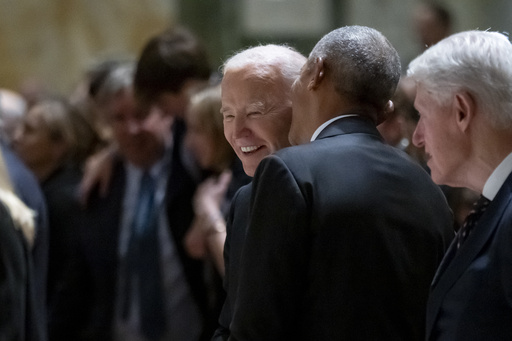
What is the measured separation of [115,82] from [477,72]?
11.3 feet

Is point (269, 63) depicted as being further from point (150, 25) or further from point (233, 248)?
point (150, 25)

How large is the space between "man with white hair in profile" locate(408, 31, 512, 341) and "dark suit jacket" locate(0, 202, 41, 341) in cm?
209

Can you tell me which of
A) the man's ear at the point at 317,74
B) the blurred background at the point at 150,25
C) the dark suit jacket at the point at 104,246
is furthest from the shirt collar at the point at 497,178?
the blurred background at the point at 150,25

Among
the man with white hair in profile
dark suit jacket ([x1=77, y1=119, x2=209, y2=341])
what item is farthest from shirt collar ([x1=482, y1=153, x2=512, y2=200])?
dark suit jacket ([x1=77, y1=119, x2=209, y2=341])

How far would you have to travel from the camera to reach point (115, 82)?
538 centimetres

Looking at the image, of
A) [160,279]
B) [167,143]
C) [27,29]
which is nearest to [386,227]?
[160,279]

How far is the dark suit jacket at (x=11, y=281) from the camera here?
3.78 metres

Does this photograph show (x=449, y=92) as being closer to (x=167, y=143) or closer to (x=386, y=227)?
(x=386, y=227)

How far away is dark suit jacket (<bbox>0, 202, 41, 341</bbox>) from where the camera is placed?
3.78 metres

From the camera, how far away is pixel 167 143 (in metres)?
5.05

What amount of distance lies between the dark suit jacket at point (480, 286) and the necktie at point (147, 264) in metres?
2.62

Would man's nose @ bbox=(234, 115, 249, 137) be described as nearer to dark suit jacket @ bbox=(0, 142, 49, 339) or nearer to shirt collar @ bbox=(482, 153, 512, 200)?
shirt collar @ bbox=(482, 153, 512, 200)

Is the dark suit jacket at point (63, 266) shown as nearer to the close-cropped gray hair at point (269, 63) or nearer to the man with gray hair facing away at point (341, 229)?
the close-cropped gray hair at point (269, 63)

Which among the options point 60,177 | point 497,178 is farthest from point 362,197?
point 60,177
